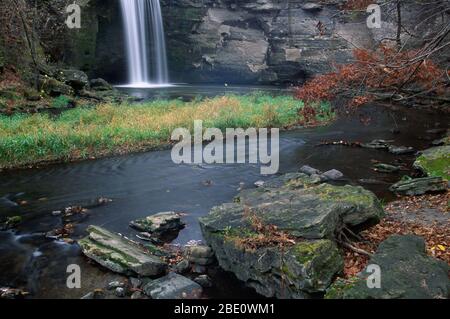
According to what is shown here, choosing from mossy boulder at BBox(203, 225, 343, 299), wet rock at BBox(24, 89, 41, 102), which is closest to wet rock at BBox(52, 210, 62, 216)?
mossy boulder at BBox(203, 225, 343, 299)

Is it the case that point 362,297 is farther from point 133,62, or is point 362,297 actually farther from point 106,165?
point 133,62

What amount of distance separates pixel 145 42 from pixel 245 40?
732cm

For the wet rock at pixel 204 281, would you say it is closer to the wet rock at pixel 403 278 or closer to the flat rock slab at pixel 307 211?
the flat rock slab at pixel 307 211

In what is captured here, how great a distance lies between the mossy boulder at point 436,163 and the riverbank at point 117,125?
5296 millimetres

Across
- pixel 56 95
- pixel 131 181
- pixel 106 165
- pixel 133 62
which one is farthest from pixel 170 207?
pixel 133 62

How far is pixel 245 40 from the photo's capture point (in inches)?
1243

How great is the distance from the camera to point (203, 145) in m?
14.3

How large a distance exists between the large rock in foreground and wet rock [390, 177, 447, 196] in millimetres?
2546

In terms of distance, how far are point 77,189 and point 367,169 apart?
24.6 ft

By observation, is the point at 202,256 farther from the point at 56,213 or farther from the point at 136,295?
the point at 56,213

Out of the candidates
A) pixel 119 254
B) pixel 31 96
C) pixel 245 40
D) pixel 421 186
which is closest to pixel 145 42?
pixel 245 40

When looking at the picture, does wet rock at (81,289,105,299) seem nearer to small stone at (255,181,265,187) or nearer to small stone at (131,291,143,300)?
small stone at (131,291,143,300)

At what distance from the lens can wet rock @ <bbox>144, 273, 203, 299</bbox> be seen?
5.48m

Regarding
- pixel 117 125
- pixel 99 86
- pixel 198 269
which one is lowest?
pixel 198 269
